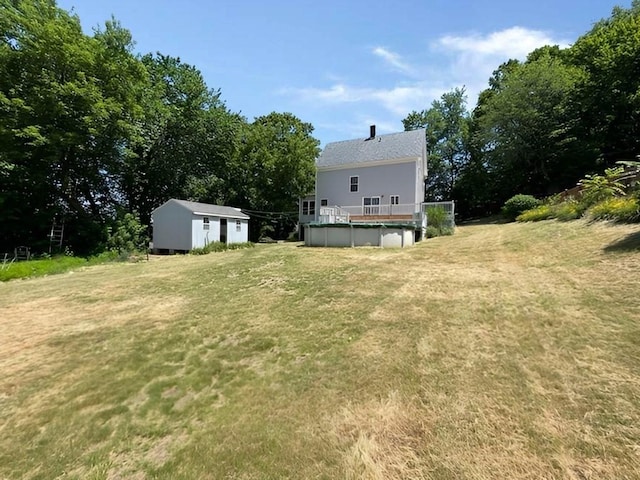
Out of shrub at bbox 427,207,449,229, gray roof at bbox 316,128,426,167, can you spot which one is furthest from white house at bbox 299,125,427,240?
shrub at bbox 427,207,449,229

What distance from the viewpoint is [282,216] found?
95.8 ft

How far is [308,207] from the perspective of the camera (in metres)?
26.8

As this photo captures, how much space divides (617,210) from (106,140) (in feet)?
85.5

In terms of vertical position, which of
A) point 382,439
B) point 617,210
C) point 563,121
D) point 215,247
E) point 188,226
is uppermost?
point 563,121

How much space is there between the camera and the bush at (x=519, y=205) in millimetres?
20453

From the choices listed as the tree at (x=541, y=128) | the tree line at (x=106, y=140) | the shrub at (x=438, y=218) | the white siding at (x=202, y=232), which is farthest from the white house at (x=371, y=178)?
the tree at (x=541, y=128)

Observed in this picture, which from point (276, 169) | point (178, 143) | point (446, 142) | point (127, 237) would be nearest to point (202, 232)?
point (127, 237)

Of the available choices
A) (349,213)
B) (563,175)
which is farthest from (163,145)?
(563,175)

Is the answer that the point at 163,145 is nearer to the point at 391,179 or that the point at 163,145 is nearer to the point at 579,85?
the point at 391,179

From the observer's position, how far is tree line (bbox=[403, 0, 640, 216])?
82.6 ft

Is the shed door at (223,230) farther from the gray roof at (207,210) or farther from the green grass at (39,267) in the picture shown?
the green grass at (39,267)

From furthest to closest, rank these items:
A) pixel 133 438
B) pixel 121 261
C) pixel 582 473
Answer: pixel 121 261
pixel 133 438
pixel 582 473

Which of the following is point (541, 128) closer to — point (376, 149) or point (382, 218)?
point (376, 149)

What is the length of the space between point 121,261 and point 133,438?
17028 millimetres
